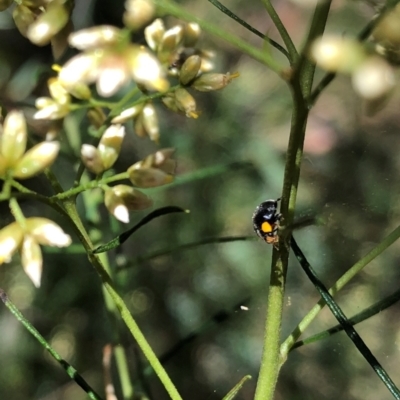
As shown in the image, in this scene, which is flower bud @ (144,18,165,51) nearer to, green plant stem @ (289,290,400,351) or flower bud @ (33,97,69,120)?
flower bud @ (33,97,69,120)

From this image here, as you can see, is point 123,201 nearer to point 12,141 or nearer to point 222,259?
point 12,141

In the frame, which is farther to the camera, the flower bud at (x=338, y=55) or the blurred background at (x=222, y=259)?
the blurred background at (x=222, y=259)

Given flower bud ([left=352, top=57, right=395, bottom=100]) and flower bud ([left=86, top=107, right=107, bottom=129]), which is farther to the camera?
flower bud ([left=86, top=107, right=107, bottom=129])

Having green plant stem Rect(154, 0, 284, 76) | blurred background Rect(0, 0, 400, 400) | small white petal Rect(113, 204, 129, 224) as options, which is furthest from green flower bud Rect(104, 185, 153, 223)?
blurred background Rect(0, 0, 400, 400)

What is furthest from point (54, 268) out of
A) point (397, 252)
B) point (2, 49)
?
point (397, 252)

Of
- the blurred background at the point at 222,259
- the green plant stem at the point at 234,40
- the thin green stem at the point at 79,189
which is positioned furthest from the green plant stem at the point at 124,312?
the blurred background at the point at 222,259

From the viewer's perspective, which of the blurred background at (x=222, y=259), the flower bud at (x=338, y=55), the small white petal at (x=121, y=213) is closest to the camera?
the flower bud at (x=338, y=55)

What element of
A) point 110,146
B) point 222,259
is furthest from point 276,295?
point 222,259

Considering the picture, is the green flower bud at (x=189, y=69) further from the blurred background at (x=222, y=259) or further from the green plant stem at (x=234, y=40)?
the blurred background at (x=222, y=259)
